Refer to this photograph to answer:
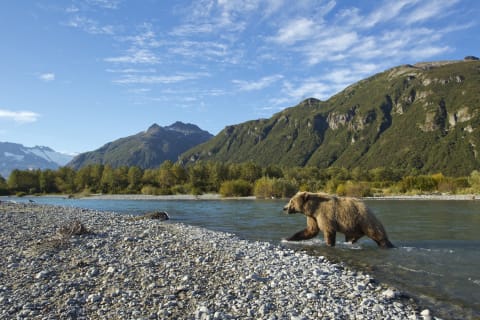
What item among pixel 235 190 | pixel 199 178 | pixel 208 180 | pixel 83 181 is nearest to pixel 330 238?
pixel 235 190

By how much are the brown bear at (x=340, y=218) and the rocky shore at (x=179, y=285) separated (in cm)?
252

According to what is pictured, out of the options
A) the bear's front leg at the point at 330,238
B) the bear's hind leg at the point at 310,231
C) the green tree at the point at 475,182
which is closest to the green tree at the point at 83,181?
the green tree at the point at 475,182

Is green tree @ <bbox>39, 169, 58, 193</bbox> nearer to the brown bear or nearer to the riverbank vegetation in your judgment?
the riverbank vegetation

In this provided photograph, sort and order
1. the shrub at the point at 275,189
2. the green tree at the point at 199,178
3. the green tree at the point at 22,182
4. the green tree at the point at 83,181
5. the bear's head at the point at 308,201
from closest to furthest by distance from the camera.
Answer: the bear's head at the point at 308,201, the shrub at the point at 275,189, the green tree at the point at 199,178, the green tree at the point at 22,182, the green tree at the point at 83,181

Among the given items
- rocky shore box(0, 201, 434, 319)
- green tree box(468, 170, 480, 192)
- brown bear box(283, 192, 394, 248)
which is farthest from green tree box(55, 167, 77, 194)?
brown bear box(283, 192, 394, 248)

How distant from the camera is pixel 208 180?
10944 centimetres

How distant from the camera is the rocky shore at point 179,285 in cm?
704

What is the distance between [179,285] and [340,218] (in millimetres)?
8314

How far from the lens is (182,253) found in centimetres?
1230

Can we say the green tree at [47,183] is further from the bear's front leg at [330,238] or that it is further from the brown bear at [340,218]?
the bear's front leg at [330,238]

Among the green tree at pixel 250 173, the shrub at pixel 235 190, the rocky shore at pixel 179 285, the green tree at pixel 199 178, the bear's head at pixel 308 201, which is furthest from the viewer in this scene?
the green tree at pixel 250 173

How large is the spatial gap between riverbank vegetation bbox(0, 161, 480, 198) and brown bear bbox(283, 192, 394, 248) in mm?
68922

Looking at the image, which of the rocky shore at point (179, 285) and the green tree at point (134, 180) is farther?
the green tree at point (134, 180)

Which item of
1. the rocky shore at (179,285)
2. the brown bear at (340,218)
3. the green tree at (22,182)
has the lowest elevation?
the rocky shore at (179,285)
